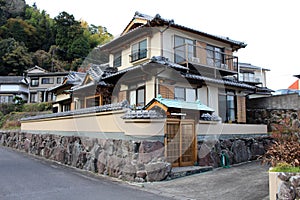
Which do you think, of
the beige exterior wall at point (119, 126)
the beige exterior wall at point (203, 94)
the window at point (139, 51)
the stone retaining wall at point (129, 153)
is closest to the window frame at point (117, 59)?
the window at point (139, 51)

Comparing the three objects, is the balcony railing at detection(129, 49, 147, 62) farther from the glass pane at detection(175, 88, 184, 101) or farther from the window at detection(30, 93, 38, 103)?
the window at detection(30, 93, 38, 103)

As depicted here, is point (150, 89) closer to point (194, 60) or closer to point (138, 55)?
point (138, 55)

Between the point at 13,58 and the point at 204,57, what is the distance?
139 feet

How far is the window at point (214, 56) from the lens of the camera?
51.6 ft

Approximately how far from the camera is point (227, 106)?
53.3 feet

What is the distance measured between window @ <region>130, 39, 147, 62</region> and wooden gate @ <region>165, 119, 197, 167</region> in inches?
265

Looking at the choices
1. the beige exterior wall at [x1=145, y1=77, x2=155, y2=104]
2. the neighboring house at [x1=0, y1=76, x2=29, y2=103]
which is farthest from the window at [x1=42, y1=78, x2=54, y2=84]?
the beige exterior wall at [x1=145, y1=77, x2=155, y2=104]

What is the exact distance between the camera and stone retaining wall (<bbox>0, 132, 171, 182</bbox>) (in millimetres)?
7664

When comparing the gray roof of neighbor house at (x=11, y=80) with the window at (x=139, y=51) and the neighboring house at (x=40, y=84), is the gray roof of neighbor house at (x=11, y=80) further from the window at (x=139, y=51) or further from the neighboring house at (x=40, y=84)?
the window at (x=139, y=51)

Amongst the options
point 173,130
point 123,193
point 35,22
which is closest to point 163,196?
point 123,193

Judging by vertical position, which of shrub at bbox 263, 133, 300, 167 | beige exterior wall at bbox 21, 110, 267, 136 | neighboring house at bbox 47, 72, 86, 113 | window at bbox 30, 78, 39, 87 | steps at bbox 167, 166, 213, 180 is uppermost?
window at bbox 30, 78, 39, 87

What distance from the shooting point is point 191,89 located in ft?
46.6

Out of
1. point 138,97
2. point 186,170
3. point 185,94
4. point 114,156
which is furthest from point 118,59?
point 186,170

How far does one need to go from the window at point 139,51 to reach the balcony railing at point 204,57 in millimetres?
1927
